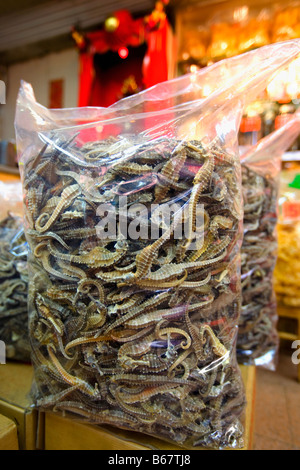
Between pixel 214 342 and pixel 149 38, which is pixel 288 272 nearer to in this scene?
pixel 214 342

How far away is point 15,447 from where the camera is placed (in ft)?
1.87

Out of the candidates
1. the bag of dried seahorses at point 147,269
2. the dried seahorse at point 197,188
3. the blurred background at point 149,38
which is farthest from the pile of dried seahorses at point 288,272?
the dried seahorse at point 197,188

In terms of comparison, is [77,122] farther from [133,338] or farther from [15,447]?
[15,447]

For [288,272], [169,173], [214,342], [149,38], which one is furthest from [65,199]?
[149,38]

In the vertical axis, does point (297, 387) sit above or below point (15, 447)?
below

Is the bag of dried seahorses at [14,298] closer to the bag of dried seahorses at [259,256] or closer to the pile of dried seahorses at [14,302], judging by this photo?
the pile of dried seahorses at [14,302]

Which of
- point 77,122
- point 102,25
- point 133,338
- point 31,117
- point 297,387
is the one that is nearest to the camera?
point 133,338

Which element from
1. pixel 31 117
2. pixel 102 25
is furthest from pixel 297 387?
pixel 102 25

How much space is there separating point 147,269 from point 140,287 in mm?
38

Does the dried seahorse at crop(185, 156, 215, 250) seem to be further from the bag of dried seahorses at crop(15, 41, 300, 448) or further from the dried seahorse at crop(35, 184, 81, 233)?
the dried seahorse at crop(35, 184, 81, 233)

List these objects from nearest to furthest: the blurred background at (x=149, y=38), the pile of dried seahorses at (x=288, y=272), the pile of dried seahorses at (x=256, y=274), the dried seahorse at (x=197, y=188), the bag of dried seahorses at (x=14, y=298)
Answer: the dried seahorse at (x=197, y=188)
the bag of dried seahorses at (x=14, y=298)
the pile of dried seahorses at (x=256, y=274)
the pile of dried seahorses at (x=288, y=272)
the blurred background at (x=149, y=38)

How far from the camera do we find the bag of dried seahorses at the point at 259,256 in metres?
0.87

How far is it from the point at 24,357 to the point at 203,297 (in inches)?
22.6

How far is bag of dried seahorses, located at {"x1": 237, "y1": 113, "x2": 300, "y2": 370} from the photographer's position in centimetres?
87
